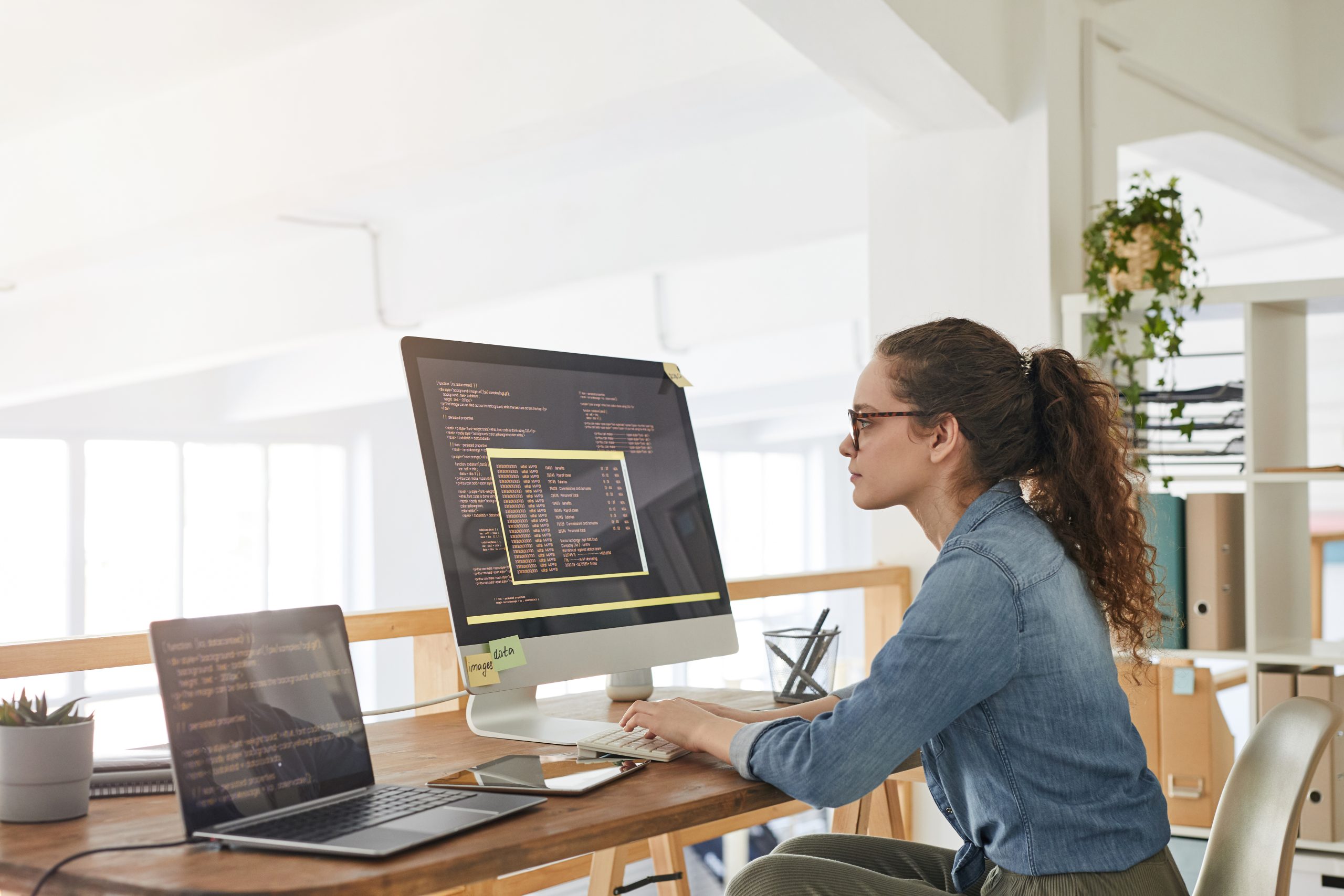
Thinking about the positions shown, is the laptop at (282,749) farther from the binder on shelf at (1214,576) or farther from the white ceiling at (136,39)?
the white ceiling at (136,39)

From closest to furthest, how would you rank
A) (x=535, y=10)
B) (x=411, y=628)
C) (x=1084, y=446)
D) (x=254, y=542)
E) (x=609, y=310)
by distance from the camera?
(x=1084, y=446), (x=411, y=628), (x=535, y=10), (x=609, y=310), (x=254, y=542)

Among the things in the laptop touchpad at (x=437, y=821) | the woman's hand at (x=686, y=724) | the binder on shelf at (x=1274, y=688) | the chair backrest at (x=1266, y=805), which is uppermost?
the woman's hand at (x=686, y=724)

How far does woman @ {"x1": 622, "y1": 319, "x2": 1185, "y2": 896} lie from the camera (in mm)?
1214

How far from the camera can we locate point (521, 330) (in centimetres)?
746

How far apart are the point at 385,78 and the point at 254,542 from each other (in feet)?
21.8

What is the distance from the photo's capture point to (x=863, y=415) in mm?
1461

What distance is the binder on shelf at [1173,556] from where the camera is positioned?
272cm

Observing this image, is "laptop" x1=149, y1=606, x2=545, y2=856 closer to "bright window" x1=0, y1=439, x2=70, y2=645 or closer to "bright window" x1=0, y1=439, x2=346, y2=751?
"bright window" x1=0, y1=439, x2=346, y2=751

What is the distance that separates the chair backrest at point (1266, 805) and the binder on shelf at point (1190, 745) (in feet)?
4.66

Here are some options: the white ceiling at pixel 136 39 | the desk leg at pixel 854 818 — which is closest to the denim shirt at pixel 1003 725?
the desk leg at pixel 854 818

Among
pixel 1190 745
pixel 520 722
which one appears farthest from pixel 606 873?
pixel 1190 745

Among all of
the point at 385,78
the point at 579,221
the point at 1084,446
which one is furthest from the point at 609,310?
the point at 1084,446

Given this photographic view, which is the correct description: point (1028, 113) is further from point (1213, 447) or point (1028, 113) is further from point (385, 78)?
point (385, 78)

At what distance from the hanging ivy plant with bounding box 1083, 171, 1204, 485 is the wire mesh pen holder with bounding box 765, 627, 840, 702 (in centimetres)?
132
